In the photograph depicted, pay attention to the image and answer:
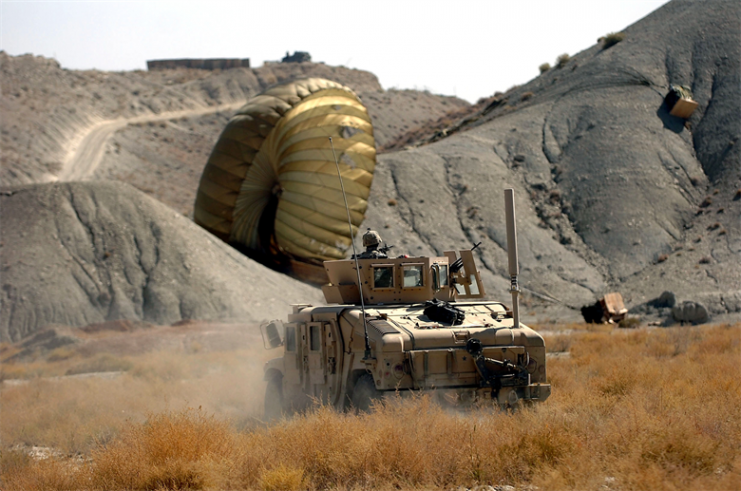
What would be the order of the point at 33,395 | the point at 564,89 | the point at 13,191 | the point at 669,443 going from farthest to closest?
1. the point at 564,89
2. the point at 13,191
3. the point at 33,395
4. the point at 669,443

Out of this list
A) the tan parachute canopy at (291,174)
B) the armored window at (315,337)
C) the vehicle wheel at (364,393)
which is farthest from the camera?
the tan parachute canopy at (291,174)

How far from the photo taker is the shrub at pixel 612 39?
50219 millimetres

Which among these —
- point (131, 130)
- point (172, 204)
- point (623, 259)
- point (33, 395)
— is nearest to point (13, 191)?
point (33, 395)

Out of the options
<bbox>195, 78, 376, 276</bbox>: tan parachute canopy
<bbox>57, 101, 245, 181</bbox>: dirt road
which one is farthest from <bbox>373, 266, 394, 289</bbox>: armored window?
<bbox>57, 101, 245, 181</bbox>: dirt road

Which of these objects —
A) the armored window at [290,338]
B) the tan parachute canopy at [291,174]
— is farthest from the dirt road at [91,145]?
the armored window at [290,338]

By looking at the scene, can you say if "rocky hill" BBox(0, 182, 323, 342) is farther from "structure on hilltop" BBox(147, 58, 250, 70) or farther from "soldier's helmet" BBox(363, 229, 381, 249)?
"structure on hilltop" BBox(147, 58, 250, 70)

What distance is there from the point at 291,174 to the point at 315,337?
2129cm

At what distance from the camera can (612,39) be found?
50.5m

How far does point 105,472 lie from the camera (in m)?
7.72

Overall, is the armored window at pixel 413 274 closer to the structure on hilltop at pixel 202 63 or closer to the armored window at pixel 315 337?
the armored window at pixel 315 337

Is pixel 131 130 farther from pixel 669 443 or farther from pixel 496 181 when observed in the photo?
pixel 669 443

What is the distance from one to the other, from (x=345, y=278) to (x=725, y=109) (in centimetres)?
3714

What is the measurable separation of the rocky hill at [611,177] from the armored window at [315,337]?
73.5ft

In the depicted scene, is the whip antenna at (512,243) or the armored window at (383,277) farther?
the armored window at (383,277)
